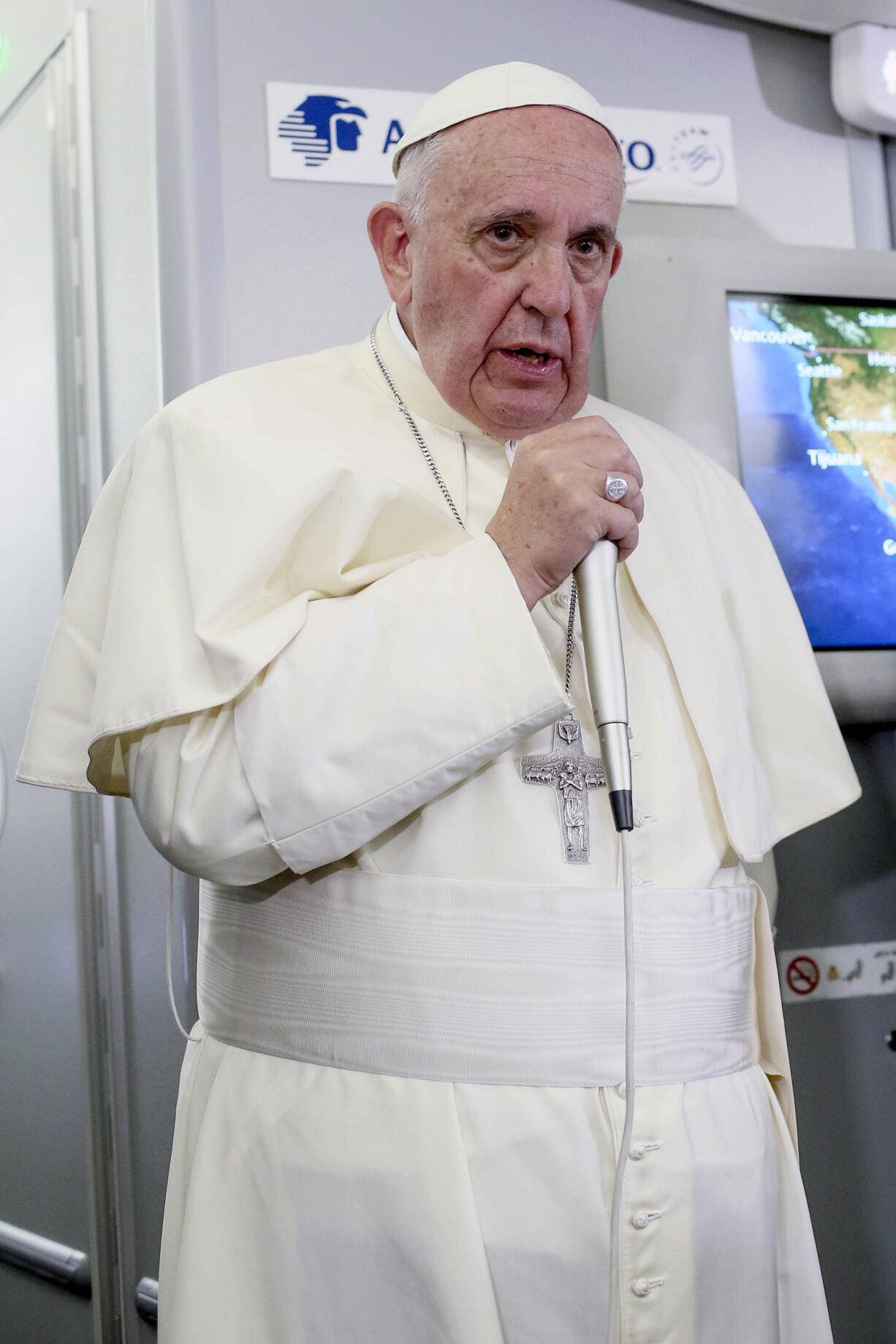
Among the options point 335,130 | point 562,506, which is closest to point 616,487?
point 562,506

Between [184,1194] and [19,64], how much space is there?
2.31 m

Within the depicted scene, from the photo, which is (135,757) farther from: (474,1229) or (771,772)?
(771,772)

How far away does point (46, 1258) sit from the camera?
8.96ft

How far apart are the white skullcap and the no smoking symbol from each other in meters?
1.51

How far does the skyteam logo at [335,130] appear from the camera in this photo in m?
2.39

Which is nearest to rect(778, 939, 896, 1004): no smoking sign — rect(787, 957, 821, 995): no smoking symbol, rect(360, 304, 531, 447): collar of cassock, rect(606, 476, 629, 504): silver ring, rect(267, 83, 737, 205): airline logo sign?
Result: rect(787, 957, 821, 995): no smoking symbol

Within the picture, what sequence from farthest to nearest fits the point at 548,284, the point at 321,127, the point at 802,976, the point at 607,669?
the point at 802,976 → the point at 321,127 → the point at 548,284 → the point at 607,669

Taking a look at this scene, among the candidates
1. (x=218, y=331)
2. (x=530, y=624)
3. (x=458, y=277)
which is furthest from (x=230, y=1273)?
(x=218, y=331)

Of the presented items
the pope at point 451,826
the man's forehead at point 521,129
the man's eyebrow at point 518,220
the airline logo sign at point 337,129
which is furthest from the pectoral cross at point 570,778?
the airline logo sign at point 337,129

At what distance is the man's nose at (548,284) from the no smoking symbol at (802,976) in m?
1.42

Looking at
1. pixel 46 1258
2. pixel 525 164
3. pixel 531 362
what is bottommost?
pixel 46 1258

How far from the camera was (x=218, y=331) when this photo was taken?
2293mm

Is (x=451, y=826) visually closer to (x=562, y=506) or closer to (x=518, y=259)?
(x=562, y=506)

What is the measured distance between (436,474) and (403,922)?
0.58m
